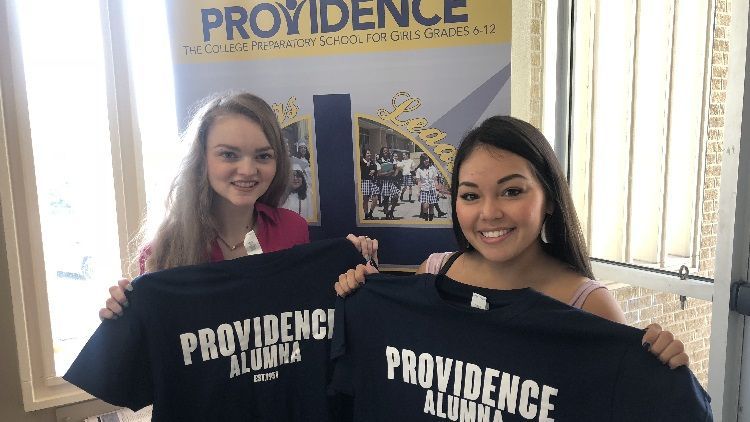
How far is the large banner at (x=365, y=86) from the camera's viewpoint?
1627 millimetres

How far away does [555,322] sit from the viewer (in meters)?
0.95

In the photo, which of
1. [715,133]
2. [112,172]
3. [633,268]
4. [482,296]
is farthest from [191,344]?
[715,133]

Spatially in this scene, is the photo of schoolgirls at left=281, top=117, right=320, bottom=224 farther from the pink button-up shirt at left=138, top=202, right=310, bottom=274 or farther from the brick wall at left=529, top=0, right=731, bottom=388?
the brick wall at left=529, top=0, right=731, bottom=388

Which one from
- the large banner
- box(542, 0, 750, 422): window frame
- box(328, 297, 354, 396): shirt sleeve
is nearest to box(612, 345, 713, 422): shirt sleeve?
box(328, 297, 354, 396): shirt sleeve

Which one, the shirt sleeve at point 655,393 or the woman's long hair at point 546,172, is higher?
the woman's long hair at point 546,172

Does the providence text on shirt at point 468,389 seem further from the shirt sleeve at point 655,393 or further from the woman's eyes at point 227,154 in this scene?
the woman's eyes at point 227,154

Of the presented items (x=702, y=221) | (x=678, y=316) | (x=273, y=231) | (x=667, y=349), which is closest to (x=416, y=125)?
(x=273, y=231)

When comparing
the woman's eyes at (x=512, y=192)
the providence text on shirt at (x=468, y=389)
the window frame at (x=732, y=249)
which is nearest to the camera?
the providence text on shirt at (x=468, y=389)

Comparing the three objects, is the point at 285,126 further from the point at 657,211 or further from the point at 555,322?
the point at 657,211

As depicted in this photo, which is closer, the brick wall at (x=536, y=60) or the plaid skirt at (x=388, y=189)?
the plaid skirt at (x=388, y=189)

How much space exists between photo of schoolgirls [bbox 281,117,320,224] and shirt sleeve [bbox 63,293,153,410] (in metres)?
0.65

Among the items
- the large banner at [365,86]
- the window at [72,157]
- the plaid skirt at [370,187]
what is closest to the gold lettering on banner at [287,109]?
the large banner at [365,86]

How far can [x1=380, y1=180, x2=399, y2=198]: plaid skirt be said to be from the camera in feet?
5.61

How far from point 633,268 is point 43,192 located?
2416 millimetres
